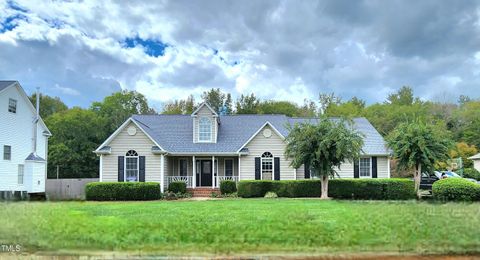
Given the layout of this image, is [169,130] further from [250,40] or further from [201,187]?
[250,40]

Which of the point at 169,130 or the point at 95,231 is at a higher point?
the point at 169,130

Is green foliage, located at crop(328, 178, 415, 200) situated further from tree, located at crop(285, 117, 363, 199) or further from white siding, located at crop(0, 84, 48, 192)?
white siding, located at crop(0, 84, 48, 192)

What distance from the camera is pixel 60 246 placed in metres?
7.85

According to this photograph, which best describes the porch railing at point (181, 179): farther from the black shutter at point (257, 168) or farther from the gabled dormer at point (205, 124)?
the black shutter at point (257, 168)

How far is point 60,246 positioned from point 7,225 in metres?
2.43

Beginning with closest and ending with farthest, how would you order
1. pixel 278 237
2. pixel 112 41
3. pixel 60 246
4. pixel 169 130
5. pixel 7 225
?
pixel 60 246 → pixel 278 237 → pixel 7 225 → pixel 112 41 → pixel 169 130

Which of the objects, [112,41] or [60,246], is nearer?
[60,246]

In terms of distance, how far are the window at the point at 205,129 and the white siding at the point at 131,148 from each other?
13.9 ft

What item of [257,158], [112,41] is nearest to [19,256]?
[112,41]

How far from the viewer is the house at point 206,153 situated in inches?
1087

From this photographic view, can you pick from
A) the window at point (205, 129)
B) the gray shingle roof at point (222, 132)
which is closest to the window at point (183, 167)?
the gray shingle roof at point (222, 132)

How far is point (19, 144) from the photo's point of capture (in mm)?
29859

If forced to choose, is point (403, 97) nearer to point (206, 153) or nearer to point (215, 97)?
point (215, 97)

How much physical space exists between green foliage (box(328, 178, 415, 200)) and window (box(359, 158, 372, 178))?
404 centimetres
